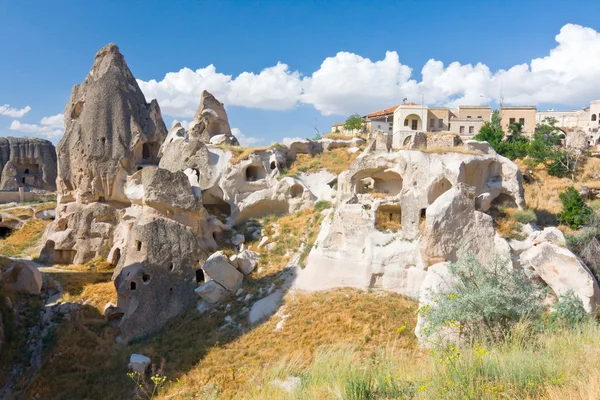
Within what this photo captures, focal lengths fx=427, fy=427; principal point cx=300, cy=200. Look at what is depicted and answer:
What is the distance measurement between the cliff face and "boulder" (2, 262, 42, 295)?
27.4 meters

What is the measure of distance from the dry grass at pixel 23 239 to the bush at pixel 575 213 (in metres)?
22.5

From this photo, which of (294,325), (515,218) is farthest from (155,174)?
(515,218)

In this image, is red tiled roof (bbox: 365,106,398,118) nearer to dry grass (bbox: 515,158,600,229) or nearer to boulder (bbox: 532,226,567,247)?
dry grass (bbox: 515,158,600,229)

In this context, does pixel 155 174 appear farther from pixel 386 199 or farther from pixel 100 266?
pixel 386 199

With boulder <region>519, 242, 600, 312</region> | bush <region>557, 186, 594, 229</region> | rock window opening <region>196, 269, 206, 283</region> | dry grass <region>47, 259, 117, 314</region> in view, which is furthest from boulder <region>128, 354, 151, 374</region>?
bush <region>557, 186, 594, 229</region>

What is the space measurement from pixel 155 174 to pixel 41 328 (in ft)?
17.8

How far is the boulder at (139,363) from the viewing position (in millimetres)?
9859

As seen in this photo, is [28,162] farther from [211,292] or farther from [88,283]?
[211,292]

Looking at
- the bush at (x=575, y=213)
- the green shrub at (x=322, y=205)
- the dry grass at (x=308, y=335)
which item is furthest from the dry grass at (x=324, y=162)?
the bush at (x=575, y=213)

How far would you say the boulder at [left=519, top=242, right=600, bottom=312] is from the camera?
→ 30.3 feet

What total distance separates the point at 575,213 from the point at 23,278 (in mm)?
17844

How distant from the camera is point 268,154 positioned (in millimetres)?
18406

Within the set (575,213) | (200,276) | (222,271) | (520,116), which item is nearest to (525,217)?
(575,213)

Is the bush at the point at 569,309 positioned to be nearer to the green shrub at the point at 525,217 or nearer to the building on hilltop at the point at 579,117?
the green shrub at the point at 525,217
